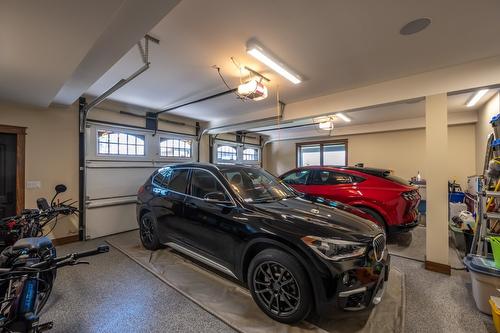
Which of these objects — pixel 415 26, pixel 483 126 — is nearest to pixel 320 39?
pixel 415 26

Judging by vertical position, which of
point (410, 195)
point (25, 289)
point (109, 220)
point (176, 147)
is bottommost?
point (109, 220)

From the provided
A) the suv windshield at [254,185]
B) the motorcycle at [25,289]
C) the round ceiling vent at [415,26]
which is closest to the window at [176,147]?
the suv windshield at [254,185]

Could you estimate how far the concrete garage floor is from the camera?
6.19ft

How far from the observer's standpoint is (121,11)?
1.67 m

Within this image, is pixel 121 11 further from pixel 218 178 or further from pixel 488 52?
pixel 488 52

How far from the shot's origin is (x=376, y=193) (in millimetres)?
3855

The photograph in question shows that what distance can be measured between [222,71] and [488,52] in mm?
3152

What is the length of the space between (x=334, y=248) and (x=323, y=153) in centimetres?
667

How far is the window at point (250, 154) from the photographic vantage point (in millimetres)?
8406

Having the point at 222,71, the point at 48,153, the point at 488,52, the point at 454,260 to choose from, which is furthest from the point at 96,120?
the point at 454,260

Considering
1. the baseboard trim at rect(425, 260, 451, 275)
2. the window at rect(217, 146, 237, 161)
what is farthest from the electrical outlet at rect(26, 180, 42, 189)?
the baseboard trim at rect(425, 260, 451, 275)

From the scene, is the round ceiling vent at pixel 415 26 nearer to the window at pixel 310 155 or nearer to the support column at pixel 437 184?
the support column at pixel 437 184

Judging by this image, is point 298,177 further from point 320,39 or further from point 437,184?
point 320,39

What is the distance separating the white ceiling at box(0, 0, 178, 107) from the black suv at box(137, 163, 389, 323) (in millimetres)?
1631
